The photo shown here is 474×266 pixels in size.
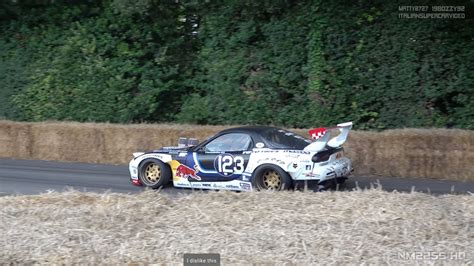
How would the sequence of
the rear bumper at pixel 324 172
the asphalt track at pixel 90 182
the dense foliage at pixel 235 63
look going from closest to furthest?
the rear bumper at pixel 324 172 < the asphalt track at pixel 90 182 < the dense foliage at pixel 235 63

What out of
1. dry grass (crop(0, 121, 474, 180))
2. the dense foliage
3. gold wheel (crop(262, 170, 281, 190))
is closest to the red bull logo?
gold wheel (crop(262, 170, 281, 190))

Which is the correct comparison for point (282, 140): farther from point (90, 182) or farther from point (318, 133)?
point (90, 182)

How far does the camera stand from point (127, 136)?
16.4 metres

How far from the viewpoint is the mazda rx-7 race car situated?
10.5m

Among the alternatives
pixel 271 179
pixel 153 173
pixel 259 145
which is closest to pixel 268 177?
pixel 271 179

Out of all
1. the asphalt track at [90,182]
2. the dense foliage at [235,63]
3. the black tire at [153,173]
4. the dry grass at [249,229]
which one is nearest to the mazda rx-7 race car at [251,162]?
the black tire at [153,173]

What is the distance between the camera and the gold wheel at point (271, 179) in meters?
10.7

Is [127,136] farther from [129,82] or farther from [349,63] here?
[349,63]

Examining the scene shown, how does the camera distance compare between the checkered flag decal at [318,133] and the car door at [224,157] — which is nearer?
the checkered flag decal at [318,133]

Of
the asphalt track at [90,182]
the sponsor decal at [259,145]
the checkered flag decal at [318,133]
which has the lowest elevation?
the asphalt track at [90,182]

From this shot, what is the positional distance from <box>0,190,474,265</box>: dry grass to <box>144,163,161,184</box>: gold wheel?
4.53m

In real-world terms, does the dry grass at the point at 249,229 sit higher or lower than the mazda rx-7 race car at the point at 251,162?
lower

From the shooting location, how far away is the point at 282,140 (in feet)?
36.0

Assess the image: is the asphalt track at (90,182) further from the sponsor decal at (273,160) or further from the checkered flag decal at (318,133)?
the sponsor decal at (273,160)
